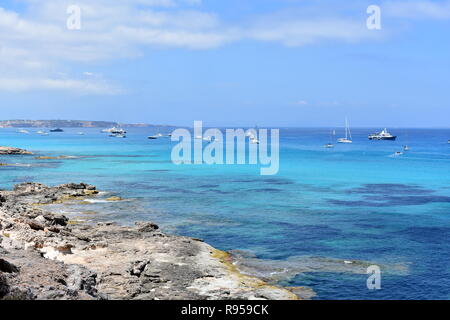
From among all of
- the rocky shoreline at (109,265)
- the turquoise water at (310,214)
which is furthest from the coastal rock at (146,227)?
the turquoise water at (310,214)

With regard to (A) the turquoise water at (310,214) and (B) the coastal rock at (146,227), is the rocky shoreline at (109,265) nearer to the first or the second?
(B) the coastal rock at (146,227)

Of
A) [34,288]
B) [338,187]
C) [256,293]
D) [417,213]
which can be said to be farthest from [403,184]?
[34,288]

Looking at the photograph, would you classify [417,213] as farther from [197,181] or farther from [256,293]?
[197,181]

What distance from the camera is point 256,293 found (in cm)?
1959

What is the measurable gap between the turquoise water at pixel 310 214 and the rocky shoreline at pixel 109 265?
116 inches

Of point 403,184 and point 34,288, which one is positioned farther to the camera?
point 403,184

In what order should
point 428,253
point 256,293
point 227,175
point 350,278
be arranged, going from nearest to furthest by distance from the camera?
point 256,293 < point 350,278 < point 428,253 < point 227,175

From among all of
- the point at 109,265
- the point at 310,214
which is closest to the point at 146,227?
the point at 109,265

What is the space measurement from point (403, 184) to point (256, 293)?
1848 inches

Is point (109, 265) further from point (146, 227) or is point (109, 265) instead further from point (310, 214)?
point (310, 214)

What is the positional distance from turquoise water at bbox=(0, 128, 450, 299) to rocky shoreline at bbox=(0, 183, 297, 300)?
2943 mm

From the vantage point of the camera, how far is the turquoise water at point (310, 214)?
23781 mm
